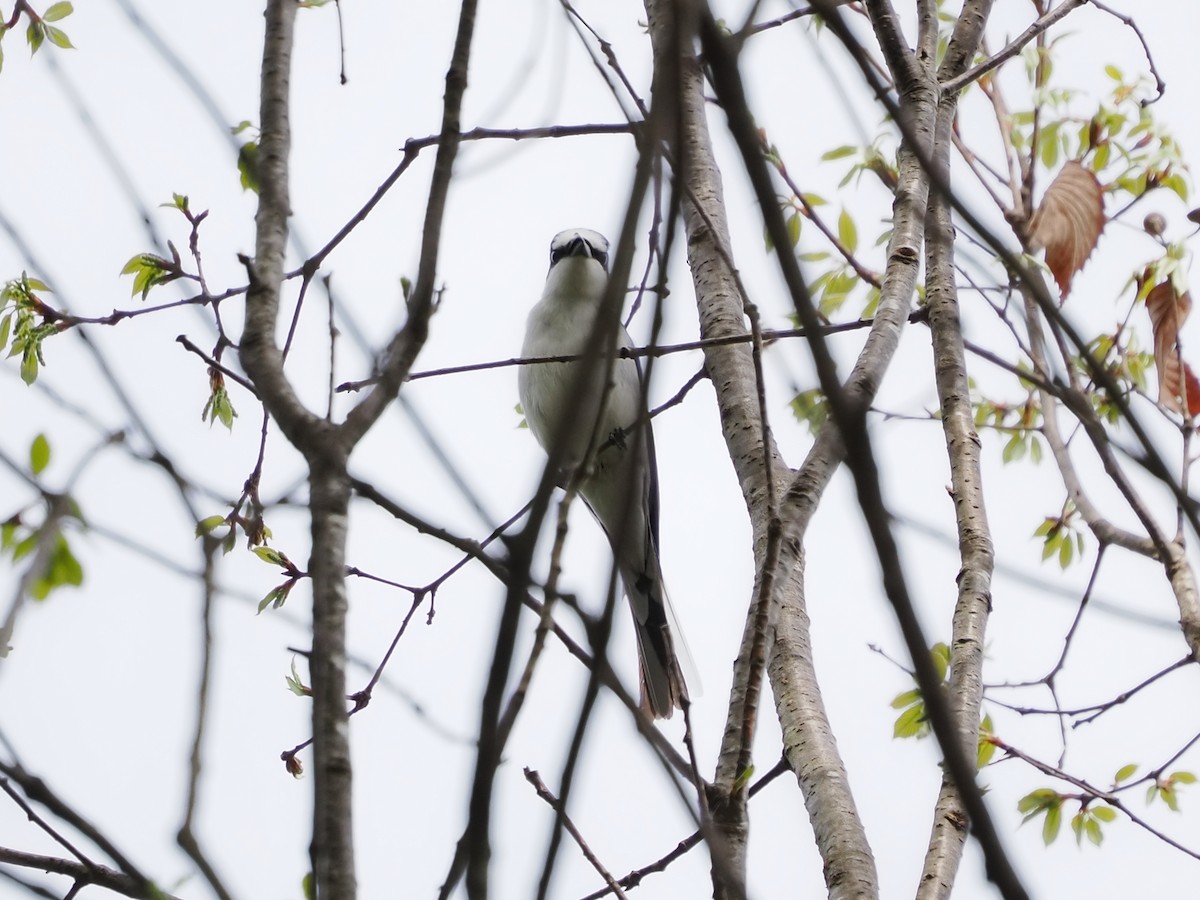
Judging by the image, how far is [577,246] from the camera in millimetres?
5758

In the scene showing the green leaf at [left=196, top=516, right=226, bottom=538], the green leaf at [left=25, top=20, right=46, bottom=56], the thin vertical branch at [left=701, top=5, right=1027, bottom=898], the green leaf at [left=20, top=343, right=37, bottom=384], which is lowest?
the thin vertical branch at [left=701, top=5, right=1027, bottom=898]

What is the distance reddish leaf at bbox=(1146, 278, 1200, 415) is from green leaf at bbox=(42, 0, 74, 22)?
8.89 feet

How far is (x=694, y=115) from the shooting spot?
3.01 meters

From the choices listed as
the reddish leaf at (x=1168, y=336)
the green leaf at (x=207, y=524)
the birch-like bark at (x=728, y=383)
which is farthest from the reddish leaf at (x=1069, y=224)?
the green leaf at (x=207, y=524)

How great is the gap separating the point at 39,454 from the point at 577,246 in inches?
172

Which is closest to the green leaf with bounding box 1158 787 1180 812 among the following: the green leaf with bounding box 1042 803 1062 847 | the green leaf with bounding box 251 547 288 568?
the green leaf with bounding box 1042 803 1062 847

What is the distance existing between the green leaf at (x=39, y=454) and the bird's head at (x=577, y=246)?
14.1 feet

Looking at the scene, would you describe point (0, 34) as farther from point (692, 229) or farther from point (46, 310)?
point (692, 229)

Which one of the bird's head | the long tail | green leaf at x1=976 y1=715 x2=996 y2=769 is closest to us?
green leaf at x1=976 y1=715 x2=996 y2=769

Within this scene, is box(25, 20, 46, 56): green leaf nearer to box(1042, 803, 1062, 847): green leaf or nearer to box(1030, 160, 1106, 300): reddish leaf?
box(1030, 160, 1106, 300): reddish leaf

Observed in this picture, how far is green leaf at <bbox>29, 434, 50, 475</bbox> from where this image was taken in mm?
1516

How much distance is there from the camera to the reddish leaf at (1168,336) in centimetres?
314

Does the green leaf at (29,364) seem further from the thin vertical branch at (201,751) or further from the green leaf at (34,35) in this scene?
the thin vertical branch at (201,751)

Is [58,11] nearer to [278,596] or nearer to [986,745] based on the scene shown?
[278,596]
